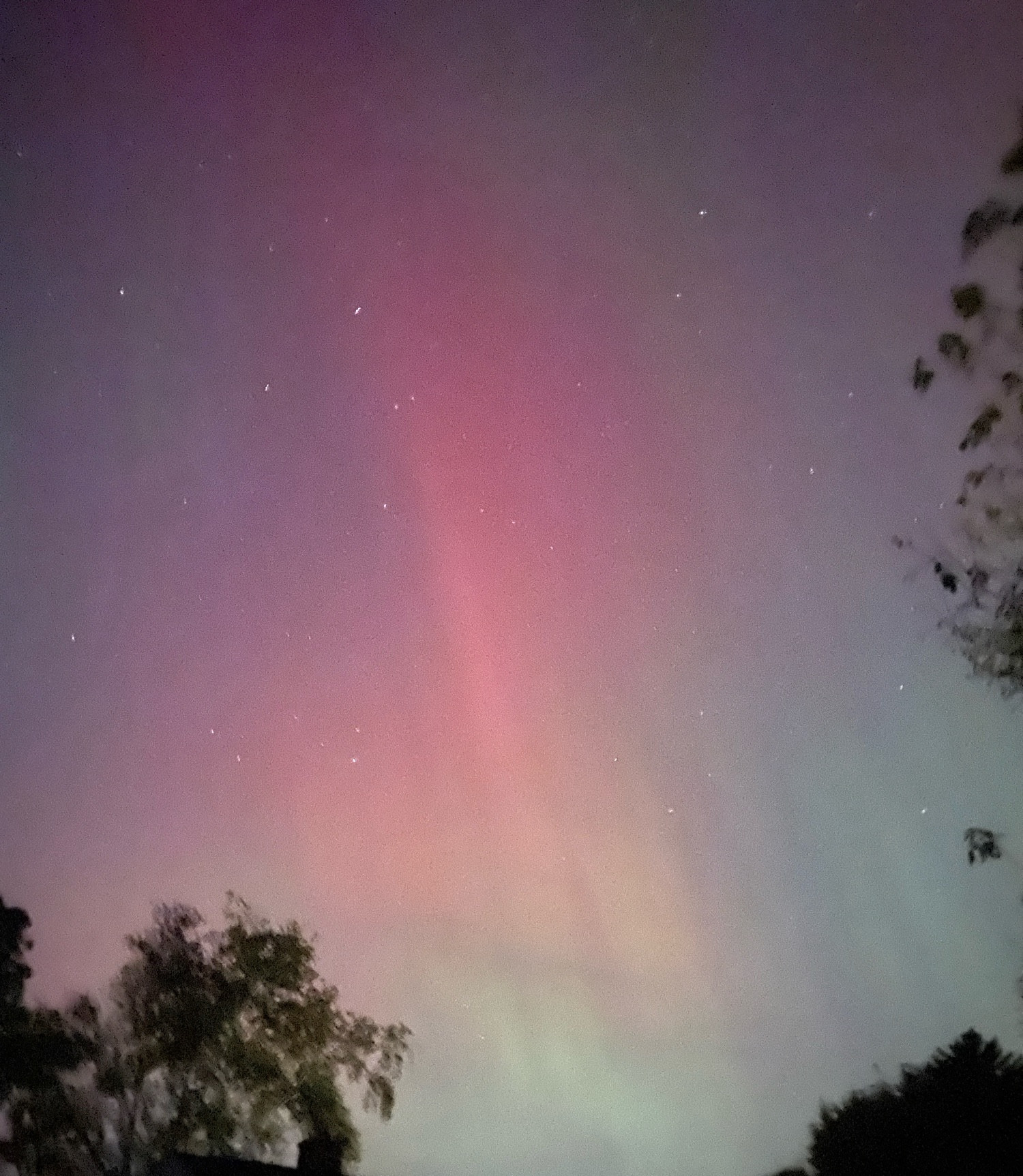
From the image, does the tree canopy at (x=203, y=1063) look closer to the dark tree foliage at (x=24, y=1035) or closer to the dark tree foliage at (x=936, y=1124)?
the dark tree foliage at (x=24, y=1035)

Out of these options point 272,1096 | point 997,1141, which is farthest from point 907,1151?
point 272,1096

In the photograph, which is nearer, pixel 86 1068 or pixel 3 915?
pixel 3 915

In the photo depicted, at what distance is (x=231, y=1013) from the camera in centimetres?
960

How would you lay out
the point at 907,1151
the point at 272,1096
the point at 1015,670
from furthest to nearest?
the point at 907,1151
the point at 272,1096
the point at 1015,670

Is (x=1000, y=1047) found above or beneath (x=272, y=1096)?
beneath

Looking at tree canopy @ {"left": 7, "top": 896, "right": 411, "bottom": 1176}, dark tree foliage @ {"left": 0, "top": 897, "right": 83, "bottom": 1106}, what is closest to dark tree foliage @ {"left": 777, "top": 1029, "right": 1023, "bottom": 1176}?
tree canopy @ {"left": 7, "top": 896, "right": 411, "bottom": 1176}

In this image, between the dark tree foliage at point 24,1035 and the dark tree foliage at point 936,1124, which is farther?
the dark tree foliage at point 936,1124

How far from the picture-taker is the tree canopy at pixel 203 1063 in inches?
318

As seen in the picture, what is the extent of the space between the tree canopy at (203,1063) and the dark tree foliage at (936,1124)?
4482 millimetres

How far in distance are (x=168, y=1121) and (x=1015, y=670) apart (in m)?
8.04

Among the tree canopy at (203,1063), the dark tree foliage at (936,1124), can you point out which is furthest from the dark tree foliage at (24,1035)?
the dark tree foliage at (936,1124)

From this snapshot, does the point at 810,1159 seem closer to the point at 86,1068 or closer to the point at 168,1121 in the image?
the point at 168,1121

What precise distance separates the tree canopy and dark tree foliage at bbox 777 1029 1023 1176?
4.48 m

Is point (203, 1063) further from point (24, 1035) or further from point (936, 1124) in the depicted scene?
point (936, 1124)
